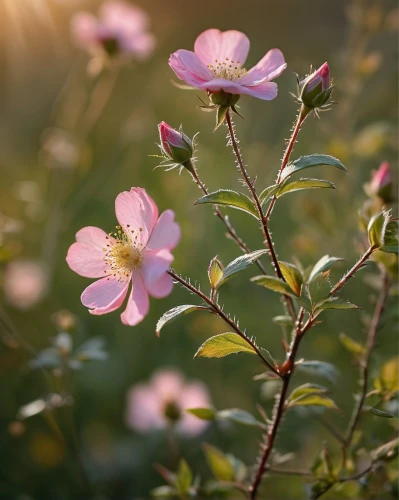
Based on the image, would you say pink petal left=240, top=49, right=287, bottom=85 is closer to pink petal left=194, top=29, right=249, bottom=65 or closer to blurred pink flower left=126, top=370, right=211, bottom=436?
pink petal left=194, top=29, right=249, bottom=65

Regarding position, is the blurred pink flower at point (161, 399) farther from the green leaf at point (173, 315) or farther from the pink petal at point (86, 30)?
the pink petal at point (86, 30)

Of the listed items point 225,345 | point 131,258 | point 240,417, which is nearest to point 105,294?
point 131,258

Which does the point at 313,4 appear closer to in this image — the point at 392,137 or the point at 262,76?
the point at 392,137

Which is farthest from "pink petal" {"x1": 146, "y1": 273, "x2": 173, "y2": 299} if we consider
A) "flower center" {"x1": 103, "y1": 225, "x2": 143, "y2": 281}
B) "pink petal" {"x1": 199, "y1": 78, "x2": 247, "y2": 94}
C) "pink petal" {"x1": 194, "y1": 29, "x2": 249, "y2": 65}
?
"pink petal" {"x1": 194, "y1": 29, "x2": 249, "y2": 65}

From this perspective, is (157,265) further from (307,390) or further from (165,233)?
(307,390)

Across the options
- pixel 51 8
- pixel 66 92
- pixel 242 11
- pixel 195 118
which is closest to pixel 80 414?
pixel 195 118
